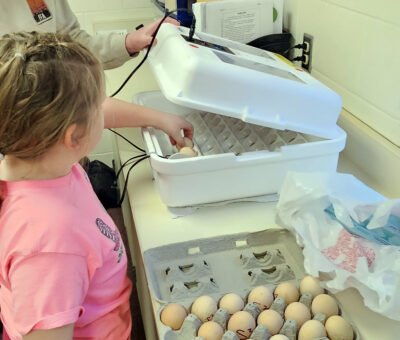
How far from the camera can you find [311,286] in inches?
28.3

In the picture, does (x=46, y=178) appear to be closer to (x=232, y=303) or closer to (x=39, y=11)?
(x=232, y=303)

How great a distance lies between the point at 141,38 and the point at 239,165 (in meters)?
0.44

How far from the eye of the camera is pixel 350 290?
2.35ft

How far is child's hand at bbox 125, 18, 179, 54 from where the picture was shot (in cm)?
111

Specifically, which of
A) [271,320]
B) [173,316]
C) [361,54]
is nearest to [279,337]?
[271,320]

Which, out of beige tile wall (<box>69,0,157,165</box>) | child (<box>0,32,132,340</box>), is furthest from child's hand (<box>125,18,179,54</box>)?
beige tile wall (<box>69,0,157,165</box>)

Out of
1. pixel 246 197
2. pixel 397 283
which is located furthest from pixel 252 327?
pixel 246 197

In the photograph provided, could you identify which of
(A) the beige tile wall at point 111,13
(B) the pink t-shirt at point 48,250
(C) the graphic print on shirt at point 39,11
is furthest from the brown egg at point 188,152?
(A) the beige tile wall at point 111,13

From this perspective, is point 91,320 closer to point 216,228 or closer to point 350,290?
point 216,228

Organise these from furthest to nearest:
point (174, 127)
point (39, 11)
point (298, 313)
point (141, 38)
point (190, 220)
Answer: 1. point (39, 11)
2. point (141, 38)
3. point (174, 127)
4. point (190, 220)
5. point (298, 313)

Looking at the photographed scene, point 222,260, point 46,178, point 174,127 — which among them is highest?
point 46,178

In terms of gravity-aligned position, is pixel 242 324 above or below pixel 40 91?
below

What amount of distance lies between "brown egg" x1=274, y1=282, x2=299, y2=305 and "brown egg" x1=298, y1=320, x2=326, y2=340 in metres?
0.06

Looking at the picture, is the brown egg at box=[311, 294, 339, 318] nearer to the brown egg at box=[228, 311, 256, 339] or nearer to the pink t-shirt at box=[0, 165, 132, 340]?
the brown egg at box=[228, 311, 256, 339]
